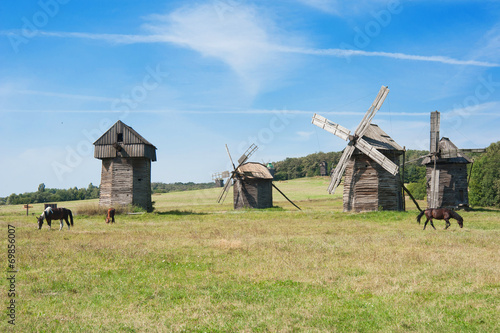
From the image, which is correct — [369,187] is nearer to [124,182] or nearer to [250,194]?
[250,194]

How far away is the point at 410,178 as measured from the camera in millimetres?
98938

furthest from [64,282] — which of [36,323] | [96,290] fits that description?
[36,323]

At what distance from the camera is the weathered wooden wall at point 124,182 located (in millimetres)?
36781

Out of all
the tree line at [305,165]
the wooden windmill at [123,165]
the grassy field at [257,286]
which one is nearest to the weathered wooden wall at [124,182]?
the wooden windmill at [123,165]

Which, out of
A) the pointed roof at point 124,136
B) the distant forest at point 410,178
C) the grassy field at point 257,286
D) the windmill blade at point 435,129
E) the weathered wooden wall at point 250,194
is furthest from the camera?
the distant forest at point 410,178

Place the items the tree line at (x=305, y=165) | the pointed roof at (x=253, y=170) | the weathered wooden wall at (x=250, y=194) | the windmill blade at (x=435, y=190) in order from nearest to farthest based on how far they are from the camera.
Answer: the windmill blade at (x=435, y=190), the pointed roof at (x=253, y=170), the weathered wooden wall at (x=250, y=194), the tree line at (x=305, y=165)

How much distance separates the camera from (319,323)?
7.13 m

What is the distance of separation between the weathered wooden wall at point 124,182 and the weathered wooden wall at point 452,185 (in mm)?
30028

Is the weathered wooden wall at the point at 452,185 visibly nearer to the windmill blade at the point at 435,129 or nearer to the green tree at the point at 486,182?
the windmill blade at the point at 435,129

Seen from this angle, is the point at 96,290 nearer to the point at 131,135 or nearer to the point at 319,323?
the point at 319,323

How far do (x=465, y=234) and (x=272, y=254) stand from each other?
36.7 feet

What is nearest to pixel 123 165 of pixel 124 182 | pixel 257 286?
pixel 124 182

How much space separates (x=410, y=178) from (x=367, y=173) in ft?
243

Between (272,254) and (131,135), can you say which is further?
(131,135)
